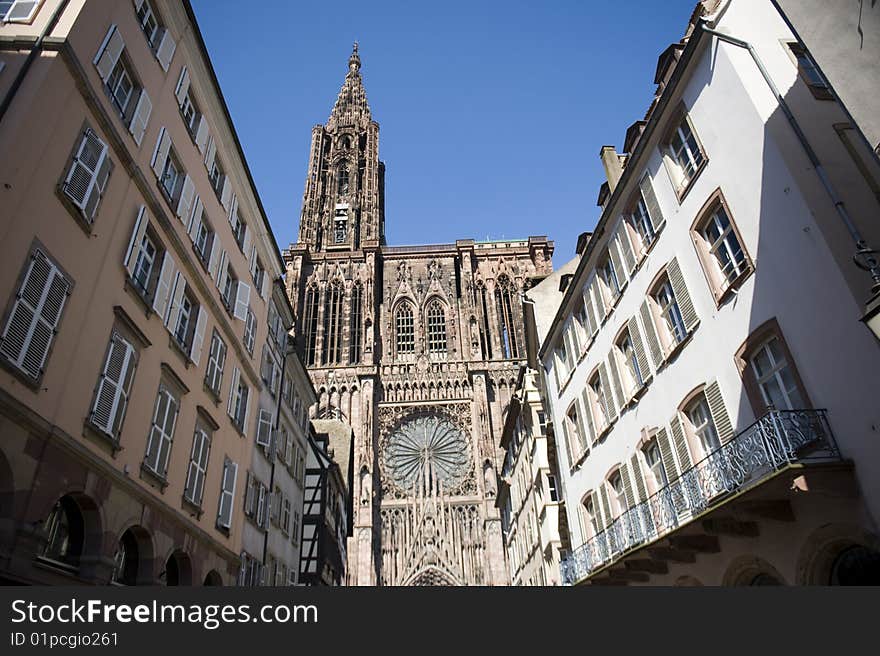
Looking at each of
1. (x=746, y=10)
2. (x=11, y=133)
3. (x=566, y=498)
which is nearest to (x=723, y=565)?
(x=566, y=498)

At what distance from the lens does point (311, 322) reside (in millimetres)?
54469

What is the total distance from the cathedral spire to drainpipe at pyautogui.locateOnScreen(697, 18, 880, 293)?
64637 millimetres

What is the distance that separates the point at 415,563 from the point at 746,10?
4324 cm

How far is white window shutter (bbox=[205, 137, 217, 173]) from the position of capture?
13938 millimetres

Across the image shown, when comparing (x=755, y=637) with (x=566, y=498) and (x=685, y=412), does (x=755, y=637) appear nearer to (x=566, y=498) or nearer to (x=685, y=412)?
(x=685, y=412)

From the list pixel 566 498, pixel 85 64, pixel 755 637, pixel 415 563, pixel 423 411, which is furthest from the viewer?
pixel 423 411

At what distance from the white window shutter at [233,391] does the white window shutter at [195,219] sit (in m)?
3.73

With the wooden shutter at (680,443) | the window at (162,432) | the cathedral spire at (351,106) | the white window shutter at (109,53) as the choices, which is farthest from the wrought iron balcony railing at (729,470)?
the cathedral spire at (351,106)

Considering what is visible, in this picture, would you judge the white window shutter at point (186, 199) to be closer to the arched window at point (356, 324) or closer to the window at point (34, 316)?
the window at point (34, 316)

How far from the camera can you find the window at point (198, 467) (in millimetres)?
11809

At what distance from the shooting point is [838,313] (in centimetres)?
757

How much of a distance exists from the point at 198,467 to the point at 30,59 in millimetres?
7926

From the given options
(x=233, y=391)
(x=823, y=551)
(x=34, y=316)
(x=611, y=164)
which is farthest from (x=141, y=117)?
(x=823, y=551)

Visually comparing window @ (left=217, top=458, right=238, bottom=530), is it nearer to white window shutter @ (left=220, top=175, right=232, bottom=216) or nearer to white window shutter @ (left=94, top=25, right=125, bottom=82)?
white window shutter @ (left=220, top=175, right=232, bottom=216)
